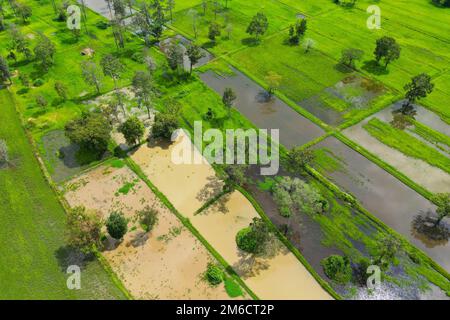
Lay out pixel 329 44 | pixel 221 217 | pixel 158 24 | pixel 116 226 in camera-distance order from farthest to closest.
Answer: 1. pixel 158 24
2. pixel 329 44
3. pixel 221 217
4. pixel 116 226

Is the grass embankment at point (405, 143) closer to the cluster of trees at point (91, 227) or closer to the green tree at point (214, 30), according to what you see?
the green tree at point (214, 30)

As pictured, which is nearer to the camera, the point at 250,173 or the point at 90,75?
the point at 250,173

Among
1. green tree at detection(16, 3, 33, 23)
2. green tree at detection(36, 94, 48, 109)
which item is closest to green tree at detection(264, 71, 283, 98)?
green tree at detection(36, 94, 48, 109)

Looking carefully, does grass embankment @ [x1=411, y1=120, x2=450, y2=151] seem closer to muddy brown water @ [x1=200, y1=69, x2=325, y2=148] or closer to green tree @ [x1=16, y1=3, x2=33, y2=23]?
muddy brown water @ [x1=200, y1=69, x2=325, y2=148]

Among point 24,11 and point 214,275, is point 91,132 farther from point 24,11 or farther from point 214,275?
point 24,11

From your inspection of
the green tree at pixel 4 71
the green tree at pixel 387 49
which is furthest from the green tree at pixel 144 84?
the green tree at pixel 387 49

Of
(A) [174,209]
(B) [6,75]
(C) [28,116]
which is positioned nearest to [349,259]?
(A) [174,209]

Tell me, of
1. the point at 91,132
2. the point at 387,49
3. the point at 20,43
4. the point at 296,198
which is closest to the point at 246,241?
the point at 296,198
